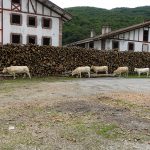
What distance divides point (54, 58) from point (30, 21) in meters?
12.8

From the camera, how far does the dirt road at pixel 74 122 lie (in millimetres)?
9203

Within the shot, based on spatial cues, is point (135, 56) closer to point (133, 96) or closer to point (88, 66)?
point (88, 66)

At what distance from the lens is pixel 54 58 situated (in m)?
31.3

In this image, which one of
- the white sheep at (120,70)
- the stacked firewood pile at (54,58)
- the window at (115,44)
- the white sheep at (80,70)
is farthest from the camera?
the window at (115,44)

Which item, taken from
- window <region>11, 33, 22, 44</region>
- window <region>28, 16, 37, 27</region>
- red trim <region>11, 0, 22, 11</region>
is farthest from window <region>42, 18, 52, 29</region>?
red trim <region>11, 0, 22, 11</region>

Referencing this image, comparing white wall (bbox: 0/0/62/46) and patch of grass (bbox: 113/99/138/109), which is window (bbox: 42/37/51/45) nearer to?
white wall (bbox: 0/0/62/46)

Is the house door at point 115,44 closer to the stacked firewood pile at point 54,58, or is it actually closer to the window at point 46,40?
the window at point 46,40

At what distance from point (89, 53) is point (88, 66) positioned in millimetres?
1218

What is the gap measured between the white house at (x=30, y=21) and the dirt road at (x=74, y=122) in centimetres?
2588

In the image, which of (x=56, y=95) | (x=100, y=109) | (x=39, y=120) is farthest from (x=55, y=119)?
(x=56, y=95)

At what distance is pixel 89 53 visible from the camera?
33.8 meters

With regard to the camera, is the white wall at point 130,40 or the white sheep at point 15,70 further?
the white wall at point 130,40

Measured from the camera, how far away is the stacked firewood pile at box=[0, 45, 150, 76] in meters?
29.0

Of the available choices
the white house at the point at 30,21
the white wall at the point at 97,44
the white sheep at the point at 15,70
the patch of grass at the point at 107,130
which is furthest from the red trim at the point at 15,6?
the patch of grass at the point at 107,130
